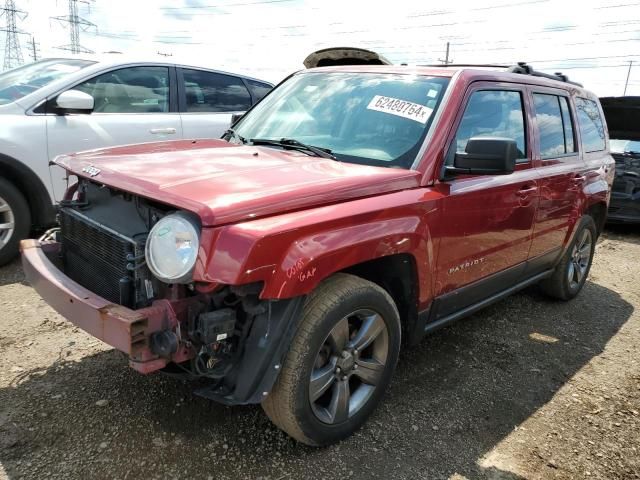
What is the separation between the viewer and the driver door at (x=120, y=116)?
15.5 ft

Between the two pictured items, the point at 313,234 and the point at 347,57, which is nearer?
the point at 313,234

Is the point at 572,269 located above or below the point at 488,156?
below

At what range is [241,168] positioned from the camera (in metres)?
2.62

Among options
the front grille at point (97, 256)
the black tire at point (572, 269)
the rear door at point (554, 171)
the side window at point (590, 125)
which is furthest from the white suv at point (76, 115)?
the black tire at point (572, 269)

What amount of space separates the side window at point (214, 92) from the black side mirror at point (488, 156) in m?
3.65

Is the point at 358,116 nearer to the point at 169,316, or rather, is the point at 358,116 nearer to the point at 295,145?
the point at 295,145

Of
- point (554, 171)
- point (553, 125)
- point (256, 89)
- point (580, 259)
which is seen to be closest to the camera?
point (554, 171)

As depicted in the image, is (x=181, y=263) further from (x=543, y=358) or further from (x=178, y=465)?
(x=543, y=358)

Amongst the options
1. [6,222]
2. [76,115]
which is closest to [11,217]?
[6,222]

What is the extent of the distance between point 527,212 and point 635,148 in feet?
19.7

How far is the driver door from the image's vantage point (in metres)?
4.73

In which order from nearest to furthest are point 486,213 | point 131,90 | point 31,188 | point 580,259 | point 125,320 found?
point 125,320
point 486,213
point 31,188
point 580,259
point 131,90

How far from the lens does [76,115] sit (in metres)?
4.83

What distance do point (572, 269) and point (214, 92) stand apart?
4.08 m
